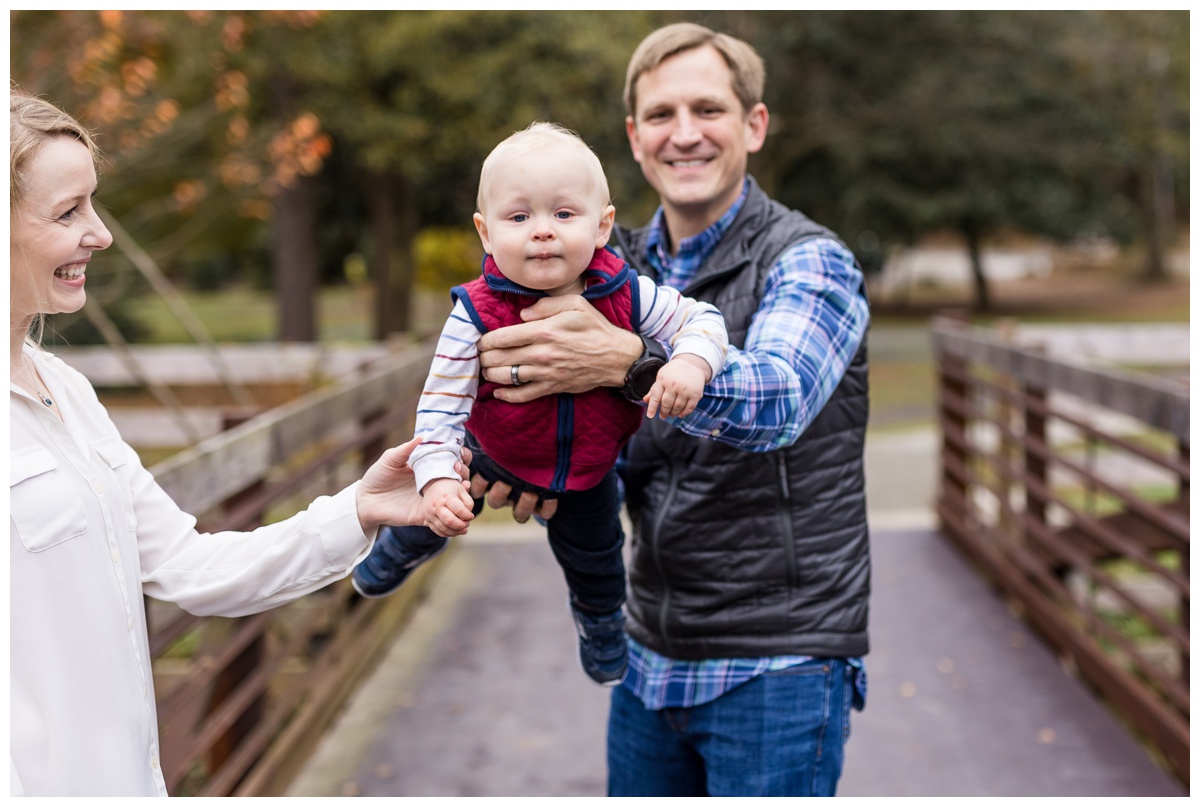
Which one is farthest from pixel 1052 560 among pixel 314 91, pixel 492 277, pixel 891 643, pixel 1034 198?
pixel 1034 198

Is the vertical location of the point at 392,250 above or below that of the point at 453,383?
above

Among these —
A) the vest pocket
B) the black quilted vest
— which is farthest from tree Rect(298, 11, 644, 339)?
the vest pocket

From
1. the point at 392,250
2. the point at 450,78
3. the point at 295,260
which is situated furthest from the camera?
the point at 392,250

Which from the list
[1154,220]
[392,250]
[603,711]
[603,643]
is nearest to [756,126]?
[603,643]

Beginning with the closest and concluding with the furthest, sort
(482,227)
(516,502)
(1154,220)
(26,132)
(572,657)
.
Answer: (26,132) → (482,227) → (516,502) → (572,657) → (1154,220)

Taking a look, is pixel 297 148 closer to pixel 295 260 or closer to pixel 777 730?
pixel 777 730

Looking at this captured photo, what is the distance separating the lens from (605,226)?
167 centimetres

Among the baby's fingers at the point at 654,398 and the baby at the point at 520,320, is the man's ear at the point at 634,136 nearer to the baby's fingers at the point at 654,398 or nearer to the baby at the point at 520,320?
the baby at the point at 520,320

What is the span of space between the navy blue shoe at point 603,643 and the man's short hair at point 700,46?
3.05 ft

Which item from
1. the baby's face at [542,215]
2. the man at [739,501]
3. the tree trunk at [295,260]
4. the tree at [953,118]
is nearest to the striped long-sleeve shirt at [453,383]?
the baby's face at [542,215]

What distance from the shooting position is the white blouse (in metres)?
1.46

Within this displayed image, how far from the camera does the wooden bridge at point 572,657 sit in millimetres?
3619

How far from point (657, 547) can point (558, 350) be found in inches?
27.0

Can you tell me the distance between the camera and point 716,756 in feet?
7.11
